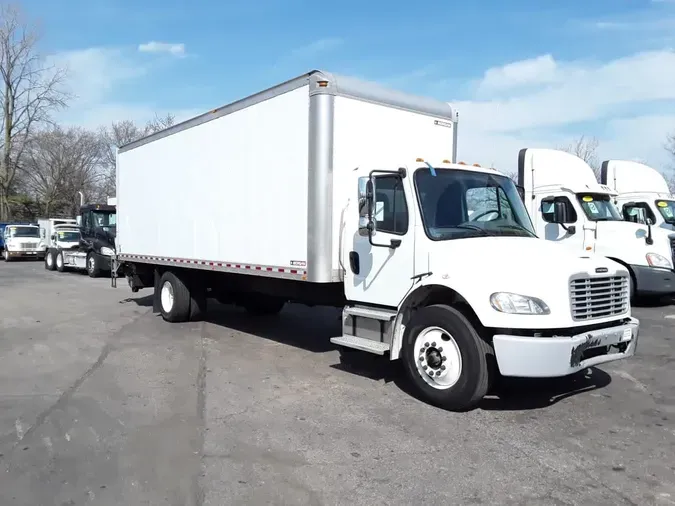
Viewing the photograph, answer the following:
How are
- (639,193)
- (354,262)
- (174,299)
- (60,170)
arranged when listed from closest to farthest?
(354,262) → (174,299) → (639,193) → (60,170)

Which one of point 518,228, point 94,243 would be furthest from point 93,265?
point 518,228

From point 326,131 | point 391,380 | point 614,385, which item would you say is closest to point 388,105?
point 326,131

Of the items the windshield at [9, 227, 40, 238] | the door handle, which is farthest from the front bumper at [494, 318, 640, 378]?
the windshield at [9, 227, 40, 238]

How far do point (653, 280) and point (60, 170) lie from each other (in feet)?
175

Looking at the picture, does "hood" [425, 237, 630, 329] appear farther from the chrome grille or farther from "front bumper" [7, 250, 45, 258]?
"front bumper" [7, 250, 45, 258]

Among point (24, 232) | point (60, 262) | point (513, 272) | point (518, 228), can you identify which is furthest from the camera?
point (24, 232)

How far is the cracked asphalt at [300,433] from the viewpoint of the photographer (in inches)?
162

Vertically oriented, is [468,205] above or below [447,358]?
above

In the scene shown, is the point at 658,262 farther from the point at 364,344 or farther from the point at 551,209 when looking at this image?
the point at 364,344

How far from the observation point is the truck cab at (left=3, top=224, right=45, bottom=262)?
31328mm

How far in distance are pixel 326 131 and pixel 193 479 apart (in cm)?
409

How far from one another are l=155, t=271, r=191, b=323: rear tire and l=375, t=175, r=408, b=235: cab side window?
5.26m

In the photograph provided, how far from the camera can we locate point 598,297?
18.8ft

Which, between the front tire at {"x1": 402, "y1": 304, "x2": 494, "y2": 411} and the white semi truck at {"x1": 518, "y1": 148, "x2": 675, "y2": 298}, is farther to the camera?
the white semi truck at {"x1": 518, "y1": 148, "x2": 675, "y2": 298}
